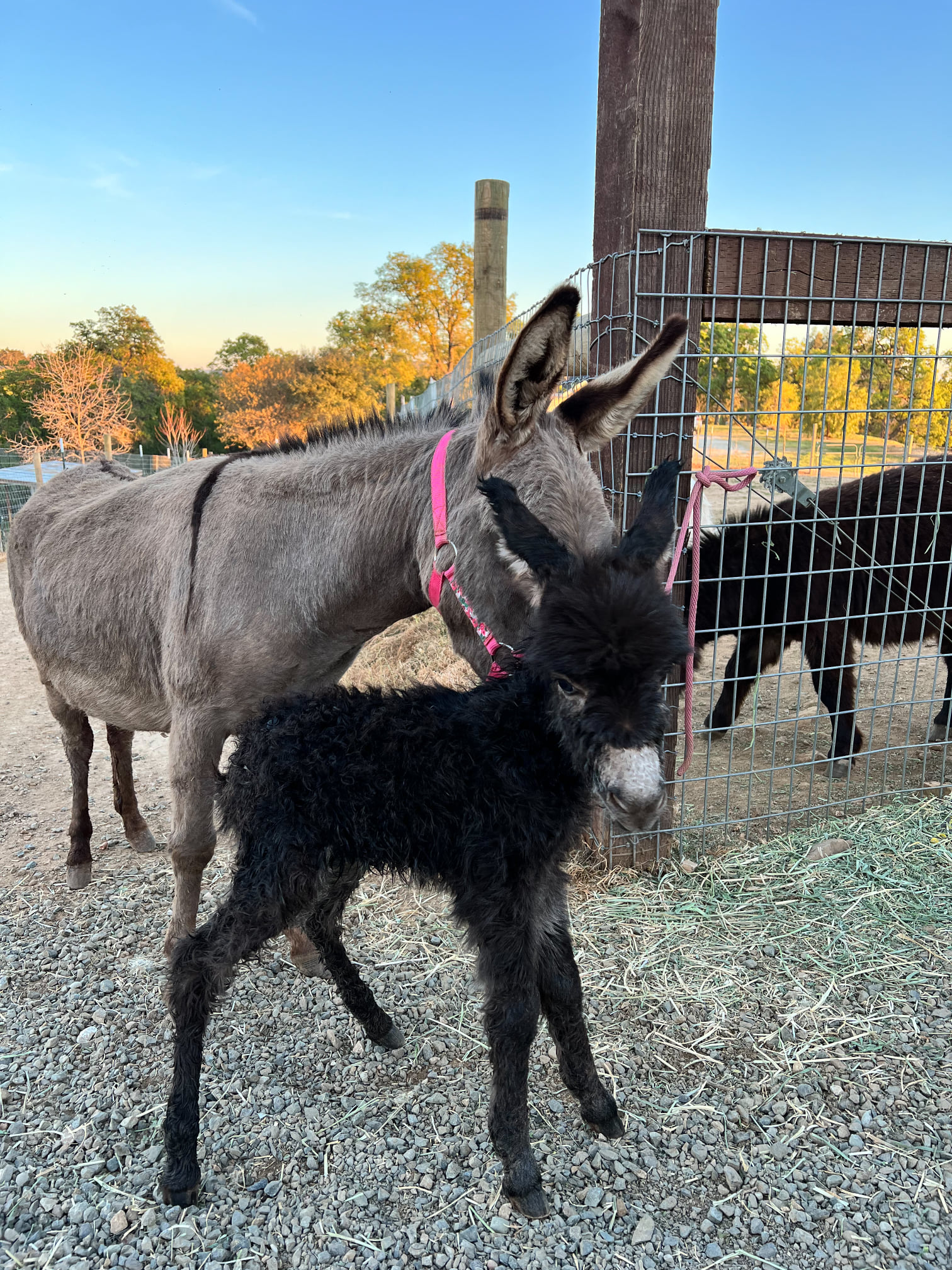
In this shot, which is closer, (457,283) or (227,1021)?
(227,1021)

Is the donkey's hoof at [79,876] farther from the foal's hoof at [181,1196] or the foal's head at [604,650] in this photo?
the foal's head at [604,650]

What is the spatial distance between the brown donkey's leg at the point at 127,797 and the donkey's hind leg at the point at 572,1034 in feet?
9.61

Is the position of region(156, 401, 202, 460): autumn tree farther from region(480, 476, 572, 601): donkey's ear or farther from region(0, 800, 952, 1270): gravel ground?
region(480, 476, 572, 601): donkey's ear

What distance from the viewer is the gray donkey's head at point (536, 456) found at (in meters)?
1.89

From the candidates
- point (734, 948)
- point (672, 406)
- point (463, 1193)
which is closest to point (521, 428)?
point (672, 406)

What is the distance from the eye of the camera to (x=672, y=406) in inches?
127

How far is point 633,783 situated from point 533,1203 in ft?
4.12

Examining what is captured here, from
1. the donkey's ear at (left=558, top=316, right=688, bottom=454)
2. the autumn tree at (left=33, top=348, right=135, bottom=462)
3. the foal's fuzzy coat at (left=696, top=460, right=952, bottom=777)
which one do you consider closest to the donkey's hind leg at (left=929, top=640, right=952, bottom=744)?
the foal's fuzzy coat at (left=696, top=460, right=952, bottom=777)

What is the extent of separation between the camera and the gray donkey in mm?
1991

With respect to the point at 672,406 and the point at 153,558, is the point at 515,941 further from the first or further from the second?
the point at 672,406

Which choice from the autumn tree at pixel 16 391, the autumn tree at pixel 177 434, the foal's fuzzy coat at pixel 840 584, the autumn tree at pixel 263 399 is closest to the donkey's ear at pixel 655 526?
the foal's fuzzy coat at pixel 840 584

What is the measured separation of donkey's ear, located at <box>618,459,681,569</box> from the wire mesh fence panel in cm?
76

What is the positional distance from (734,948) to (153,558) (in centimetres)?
284

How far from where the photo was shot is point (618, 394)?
2.11 metres
